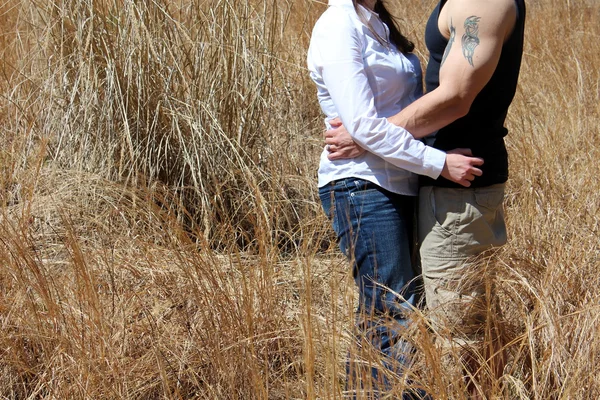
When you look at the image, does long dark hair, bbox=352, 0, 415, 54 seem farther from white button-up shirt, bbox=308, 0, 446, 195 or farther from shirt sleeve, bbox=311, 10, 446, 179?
shirt sleeve, bbox=311, 10, 446, 179

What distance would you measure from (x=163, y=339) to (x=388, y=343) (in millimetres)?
701

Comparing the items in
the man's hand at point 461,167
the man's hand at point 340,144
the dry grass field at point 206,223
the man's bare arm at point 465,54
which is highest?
the man's bare arm at point 465,54

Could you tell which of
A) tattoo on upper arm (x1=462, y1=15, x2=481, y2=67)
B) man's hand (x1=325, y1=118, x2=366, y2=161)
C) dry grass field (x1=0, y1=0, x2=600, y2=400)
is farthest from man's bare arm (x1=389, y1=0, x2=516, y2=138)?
dry grass field (x1=0, y1=0, x2=600, y2=400)

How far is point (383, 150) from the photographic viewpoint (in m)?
1.64

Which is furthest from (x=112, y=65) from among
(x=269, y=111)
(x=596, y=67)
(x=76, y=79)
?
(x=596, y=67)

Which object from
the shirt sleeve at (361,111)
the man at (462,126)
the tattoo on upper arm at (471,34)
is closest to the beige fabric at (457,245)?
the man at (462,126)

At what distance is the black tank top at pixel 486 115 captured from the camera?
162 centimetres

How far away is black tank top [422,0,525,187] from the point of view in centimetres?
162

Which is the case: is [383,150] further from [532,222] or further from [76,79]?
[76,79]

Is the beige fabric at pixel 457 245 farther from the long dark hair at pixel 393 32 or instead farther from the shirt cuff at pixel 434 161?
the long dark hair at pixel 393 32

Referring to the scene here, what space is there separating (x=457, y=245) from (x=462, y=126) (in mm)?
299

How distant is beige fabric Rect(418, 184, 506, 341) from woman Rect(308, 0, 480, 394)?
7cm

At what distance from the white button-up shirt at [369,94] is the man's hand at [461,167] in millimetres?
19

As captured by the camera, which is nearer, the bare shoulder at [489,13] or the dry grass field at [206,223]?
the bare shoulder at [489,13]
